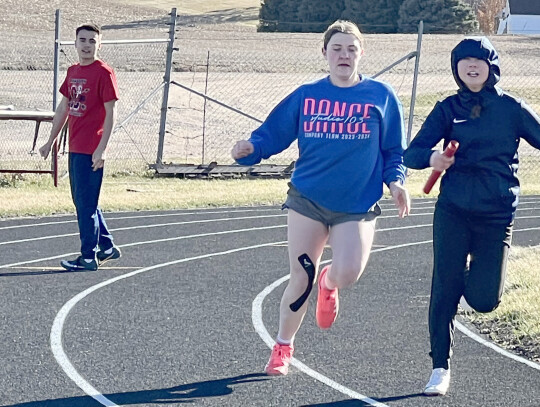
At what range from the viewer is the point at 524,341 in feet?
23.9

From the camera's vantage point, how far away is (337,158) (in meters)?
6.12

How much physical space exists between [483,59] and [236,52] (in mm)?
41308

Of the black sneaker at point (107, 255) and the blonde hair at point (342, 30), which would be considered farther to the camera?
the black sneaker at point (107, 255)

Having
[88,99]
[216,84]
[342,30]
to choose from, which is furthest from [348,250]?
[216,84]

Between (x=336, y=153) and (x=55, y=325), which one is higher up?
(x=336, y=153)

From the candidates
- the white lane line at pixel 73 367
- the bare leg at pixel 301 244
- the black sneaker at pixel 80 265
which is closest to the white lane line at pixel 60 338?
the white lane line at pixel 73 367

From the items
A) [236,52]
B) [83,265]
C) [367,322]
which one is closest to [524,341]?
[367,322]

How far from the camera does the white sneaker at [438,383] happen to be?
235 inches

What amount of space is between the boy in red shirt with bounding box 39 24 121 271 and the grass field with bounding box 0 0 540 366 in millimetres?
3377

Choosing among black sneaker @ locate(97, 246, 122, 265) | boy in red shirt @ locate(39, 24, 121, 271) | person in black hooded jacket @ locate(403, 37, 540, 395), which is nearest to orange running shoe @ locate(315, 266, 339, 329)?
person in black hooded jacket @ locate(403, 37, 540, 395)

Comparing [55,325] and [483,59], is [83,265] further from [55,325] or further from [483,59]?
[483,59]

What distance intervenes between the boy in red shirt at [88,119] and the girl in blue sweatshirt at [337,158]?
3.22m

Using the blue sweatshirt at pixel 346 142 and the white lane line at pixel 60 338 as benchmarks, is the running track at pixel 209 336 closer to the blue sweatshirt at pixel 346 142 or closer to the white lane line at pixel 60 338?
the white lane line at pixel 60 338

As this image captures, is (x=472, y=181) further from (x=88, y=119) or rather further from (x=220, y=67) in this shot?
(x=220, y=67)
